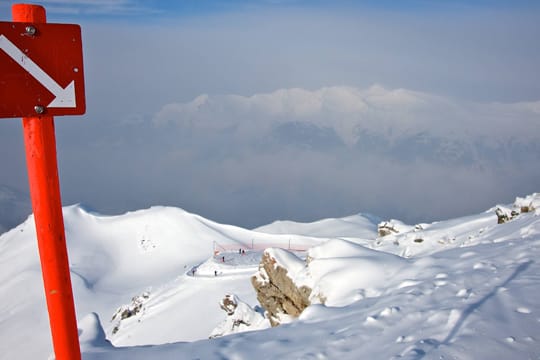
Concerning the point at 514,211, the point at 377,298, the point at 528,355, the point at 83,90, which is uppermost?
the point at 83,90

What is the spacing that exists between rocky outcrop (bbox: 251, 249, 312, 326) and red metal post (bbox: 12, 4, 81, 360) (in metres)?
8.99

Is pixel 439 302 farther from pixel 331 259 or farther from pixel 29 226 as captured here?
pixel 29 226

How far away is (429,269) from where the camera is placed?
8039 mm

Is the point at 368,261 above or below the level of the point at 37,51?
below

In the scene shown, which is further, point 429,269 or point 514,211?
point 514,211

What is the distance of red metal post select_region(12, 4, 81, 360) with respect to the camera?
2.72 meters

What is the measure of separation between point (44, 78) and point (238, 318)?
59.6ft

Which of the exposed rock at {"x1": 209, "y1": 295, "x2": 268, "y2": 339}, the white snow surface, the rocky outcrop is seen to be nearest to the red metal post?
the white snow surface

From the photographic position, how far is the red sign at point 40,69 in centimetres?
262

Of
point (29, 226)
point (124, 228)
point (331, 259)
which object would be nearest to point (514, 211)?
point (331, 259)

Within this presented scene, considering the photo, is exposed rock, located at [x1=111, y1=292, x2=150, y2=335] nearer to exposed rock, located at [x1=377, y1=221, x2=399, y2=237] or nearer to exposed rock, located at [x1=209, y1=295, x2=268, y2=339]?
exposed rock, located at [x1=209, y1=295, x2=268, y2=339]

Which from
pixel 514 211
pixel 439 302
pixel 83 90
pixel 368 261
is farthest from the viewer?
pixel 514 211

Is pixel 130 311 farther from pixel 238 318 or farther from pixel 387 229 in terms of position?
pixel 387 229

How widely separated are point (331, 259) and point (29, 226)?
193 feet
